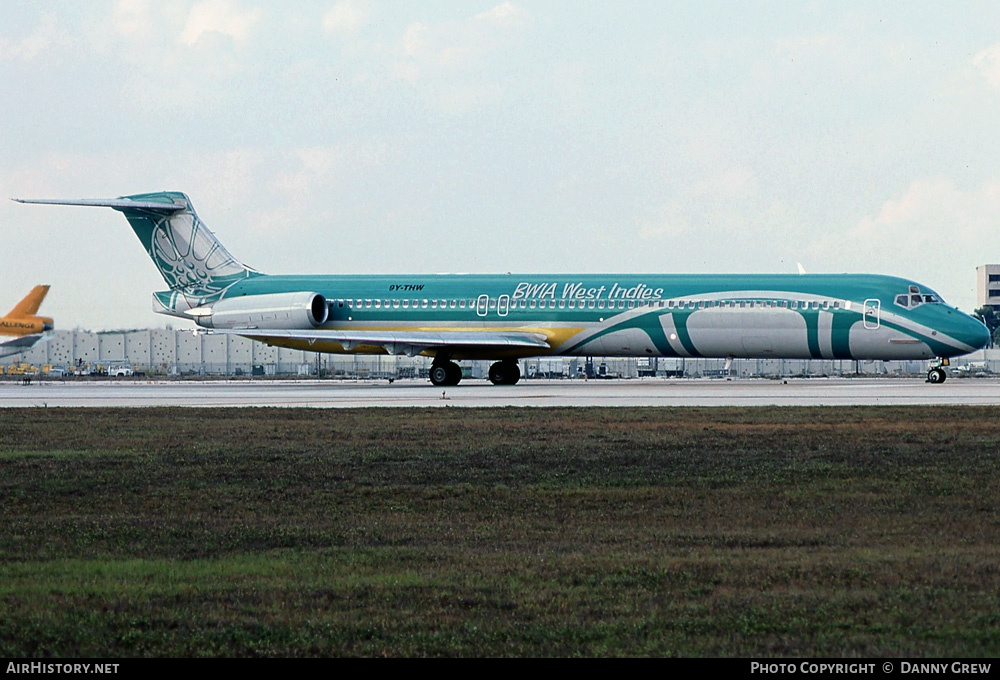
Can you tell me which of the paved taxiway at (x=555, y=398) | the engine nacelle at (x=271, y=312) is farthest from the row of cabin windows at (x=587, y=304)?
the paved taxiway at (x=555, y=398)

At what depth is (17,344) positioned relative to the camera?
82.1m

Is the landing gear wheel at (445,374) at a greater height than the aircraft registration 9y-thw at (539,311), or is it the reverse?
the aircraft registration 9y-thw at (539,311)

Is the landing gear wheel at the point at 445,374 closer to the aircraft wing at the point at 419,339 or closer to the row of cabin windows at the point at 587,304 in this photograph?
the aircraft wing at the point at 419,339

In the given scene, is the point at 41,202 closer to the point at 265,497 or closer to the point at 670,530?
the point at 265,497

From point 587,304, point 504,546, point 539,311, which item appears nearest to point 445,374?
point 539,311

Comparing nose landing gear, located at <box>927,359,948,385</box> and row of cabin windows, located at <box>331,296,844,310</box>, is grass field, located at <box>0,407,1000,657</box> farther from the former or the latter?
nose landing gear, located at <box>927,359,948,385</box>

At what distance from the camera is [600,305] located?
49094 mm

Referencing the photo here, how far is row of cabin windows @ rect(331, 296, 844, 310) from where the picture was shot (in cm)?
4647

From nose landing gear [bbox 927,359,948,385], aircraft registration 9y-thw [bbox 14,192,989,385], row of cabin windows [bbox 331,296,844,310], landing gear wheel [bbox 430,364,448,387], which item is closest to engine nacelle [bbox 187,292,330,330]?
aircraft registration 9y-thw [bbox 14,192,989,385]

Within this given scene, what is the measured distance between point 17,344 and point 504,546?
76.2 meters

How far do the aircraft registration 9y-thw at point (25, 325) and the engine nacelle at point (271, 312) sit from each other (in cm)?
3226

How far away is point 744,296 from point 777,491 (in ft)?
104

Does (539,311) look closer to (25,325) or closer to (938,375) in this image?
(938,375)

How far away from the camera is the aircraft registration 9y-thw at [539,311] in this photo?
46062mm
